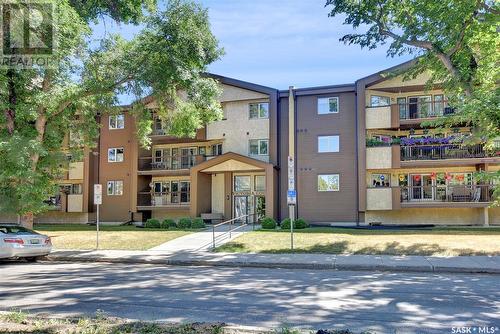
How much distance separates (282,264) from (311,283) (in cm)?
406

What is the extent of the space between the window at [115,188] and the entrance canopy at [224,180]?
708cm

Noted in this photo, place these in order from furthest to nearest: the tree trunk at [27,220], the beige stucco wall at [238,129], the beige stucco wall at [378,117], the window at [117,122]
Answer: the window at [117,122]
the beige stucco wall at [238,129]
the beige stucco wall at [378,117]
the tree trunk at [27,220]

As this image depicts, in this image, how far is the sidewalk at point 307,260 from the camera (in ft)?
46.0

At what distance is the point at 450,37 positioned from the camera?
17.6m

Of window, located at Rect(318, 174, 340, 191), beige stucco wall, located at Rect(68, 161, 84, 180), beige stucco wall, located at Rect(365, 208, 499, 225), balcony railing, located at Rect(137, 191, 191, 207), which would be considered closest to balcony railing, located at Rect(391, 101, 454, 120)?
window, located at Rect(318, 174, 340, 191)

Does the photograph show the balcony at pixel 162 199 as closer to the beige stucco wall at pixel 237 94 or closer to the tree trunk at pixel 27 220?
the beige stucco wall at pixel 237 94

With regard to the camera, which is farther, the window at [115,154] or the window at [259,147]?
the window at [115,154]

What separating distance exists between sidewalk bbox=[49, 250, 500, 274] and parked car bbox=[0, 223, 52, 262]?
0.93m

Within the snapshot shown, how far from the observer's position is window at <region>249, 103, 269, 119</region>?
31969 millimetres

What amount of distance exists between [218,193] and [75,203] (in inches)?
466

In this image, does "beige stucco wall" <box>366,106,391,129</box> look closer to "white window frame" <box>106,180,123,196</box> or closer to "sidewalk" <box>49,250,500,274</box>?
"sidewalk" <box>49,250,500,274</box>

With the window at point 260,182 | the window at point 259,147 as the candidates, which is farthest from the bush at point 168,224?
the window at point 259,147

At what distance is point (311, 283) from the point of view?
11102mm

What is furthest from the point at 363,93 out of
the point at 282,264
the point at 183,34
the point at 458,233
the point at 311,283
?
the point at 311,283
